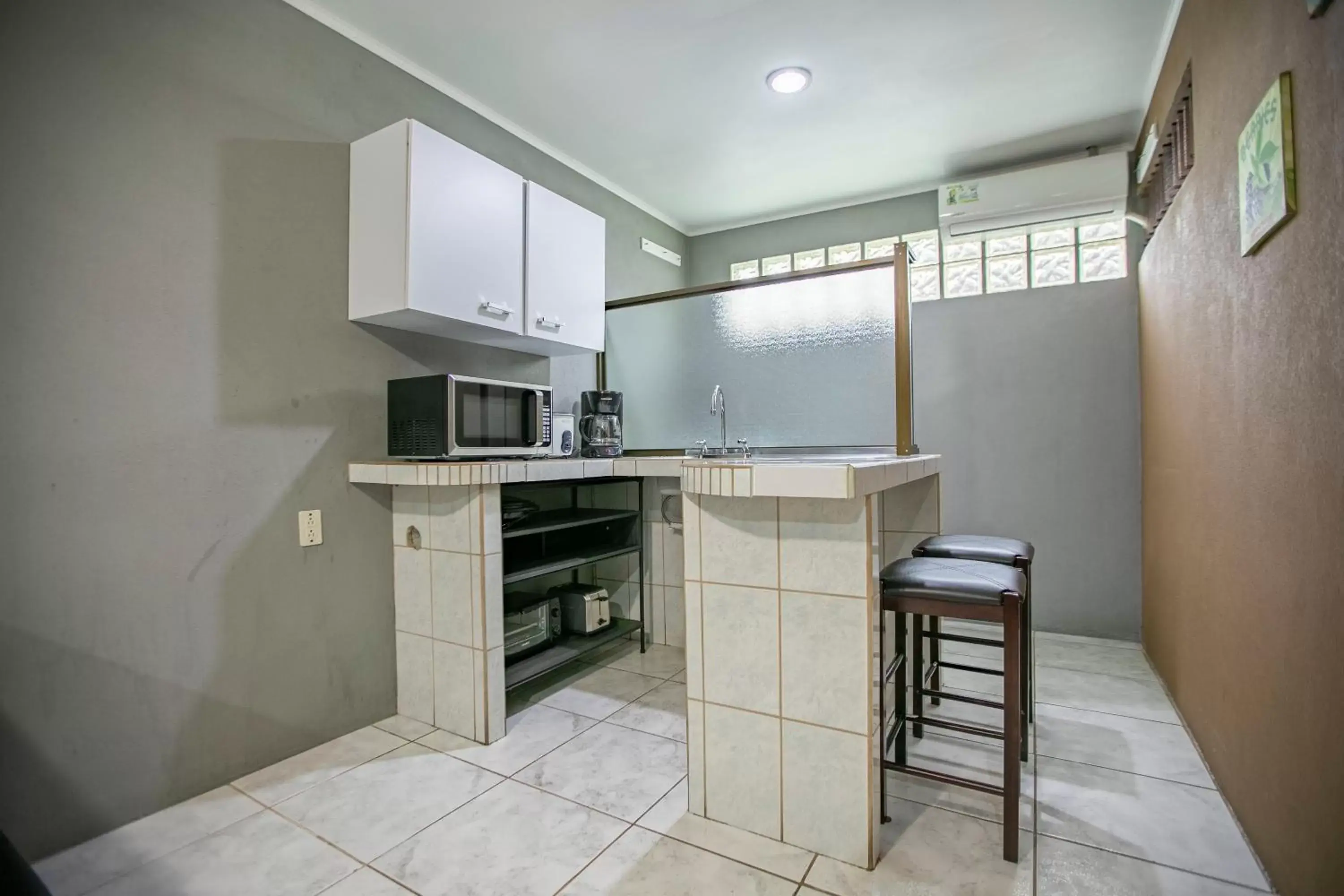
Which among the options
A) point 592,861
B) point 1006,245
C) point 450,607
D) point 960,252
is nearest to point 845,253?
point 960,252

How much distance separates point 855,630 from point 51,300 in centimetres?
212

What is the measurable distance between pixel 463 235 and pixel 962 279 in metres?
2.81

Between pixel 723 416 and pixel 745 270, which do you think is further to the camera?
pixel 745 270

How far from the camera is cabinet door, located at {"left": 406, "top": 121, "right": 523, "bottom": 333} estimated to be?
202 cm

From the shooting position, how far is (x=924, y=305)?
3662mm

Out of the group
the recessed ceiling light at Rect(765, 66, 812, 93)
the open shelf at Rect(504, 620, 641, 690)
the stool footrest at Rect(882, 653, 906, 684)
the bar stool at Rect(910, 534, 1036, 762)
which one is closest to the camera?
the stool footrest at Rect(882, 653, 906, 684)

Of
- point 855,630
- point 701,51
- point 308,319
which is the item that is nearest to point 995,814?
point 855,630

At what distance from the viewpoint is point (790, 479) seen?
1.39 metres

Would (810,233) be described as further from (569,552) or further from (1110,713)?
(1110,713)

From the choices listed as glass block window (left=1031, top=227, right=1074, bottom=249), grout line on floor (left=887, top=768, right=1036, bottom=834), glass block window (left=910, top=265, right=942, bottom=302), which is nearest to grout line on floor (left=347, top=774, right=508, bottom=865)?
grout line on floor (left=887, top=768, right=1036, bottom=834)

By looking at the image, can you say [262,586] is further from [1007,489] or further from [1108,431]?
[1108,431]

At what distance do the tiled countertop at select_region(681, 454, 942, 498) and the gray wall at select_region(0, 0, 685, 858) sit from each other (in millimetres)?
1357

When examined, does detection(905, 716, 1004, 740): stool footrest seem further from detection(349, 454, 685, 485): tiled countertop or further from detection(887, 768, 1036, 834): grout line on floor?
detection(349, 454, 685, 485): tiled countertop

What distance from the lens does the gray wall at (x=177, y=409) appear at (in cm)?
152
